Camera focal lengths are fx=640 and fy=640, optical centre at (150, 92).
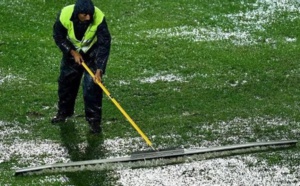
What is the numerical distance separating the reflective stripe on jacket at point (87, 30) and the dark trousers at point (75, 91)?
30 centimetres

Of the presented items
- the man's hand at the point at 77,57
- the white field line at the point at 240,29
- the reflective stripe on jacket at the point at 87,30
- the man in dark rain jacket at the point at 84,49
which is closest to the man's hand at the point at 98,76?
the man in dark rain jacket at the point at 84,49

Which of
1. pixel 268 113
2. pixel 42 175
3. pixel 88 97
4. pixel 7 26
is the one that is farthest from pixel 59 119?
pixel 7 26

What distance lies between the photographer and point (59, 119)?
10703mm

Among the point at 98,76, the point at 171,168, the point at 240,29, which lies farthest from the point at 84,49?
the point at 240,29

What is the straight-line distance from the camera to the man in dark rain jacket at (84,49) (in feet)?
31.6

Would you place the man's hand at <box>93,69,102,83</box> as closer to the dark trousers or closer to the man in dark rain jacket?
the man in dark rain jacket

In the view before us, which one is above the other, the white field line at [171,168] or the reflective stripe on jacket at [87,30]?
the reflective stripe on jacket at [87,30]

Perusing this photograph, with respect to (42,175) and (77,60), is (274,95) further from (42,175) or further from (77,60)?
(42,175)

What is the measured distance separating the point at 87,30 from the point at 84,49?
1.22ft

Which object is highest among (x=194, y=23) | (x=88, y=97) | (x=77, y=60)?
(x=77, y=60)

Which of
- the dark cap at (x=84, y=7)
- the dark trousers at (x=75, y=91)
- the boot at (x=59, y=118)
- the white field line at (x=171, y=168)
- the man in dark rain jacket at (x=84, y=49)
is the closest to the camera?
the white field line at (x=171, y=168)

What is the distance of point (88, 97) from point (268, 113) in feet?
10.5

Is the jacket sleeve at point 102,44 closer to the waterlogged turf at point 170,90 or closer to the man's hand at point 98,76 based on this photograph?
the man's hand at point 98,76

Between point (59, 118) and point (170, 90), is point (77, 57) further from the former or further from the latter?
point (170, 90)
